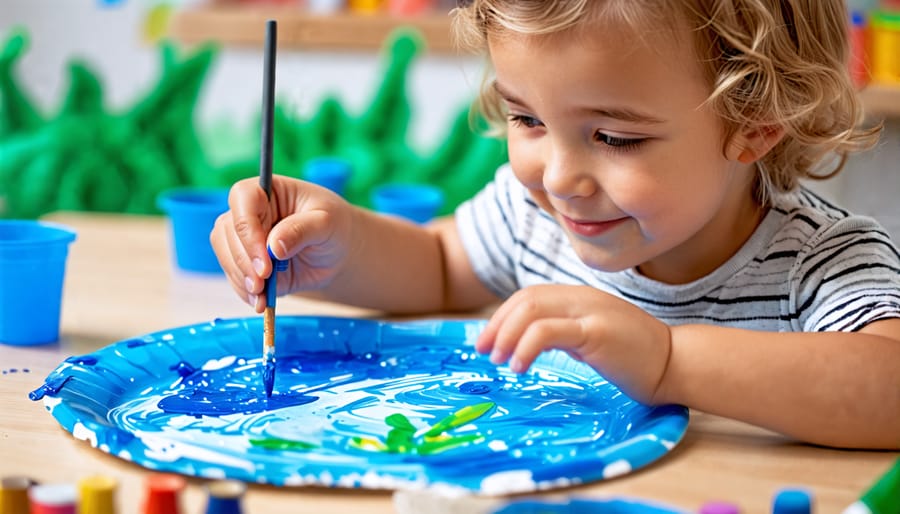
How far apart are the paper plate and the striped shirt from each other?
0.14 m

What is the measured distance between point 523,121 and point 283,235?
22cm

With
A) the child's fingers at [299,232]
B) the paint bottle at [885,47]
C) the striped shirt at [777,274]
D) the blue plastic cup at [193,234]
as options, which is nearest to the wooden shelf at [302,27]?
the paint bottle at [885,47]

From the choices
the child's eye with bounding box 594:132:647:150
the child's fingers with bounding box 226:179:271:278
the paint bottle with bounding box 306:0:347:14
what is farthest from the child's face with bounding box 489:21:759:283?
the paint bottle with bounding box 306:0:347:14

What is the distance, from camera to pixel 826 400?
0.81 meters

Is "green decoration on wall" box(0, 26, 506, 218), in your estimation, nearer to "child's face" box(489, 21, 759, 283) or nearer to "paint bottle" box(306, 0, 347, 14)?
"paint bottle" box(306, 0, 347, 14)

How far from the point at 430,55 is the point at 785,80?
71.9 inches

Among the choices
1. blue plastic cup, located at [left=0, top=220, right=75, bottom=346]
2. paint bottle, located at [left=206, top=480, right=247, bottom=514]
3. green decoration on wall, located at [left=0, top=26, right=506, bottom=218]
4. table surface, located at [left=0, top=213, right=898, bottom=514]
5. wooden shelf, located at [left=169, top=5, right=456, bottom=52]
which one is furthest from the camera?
wooden shelf, located at [left=169, top=5, right=456, bottom=52]

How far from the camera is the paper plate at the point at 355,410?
0.71 metres

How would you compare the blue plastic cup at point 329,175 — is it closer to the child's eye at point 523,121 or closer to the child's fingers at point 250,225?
the child's fingers at point 250,225

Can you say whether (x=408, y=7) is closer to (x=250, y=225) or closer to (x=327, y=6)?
→ (x=327, y=6)

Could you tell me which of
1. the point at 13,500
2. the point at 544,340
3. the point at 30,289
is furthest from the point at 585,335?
the point at 30,289

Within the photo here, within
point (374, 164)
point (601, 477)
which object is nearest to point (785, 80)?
point (601, 477)

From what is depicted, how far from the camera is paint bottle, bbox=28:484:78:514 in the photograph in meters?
0.59

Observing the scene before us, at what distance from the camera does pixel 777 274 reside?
1004 millimetres
